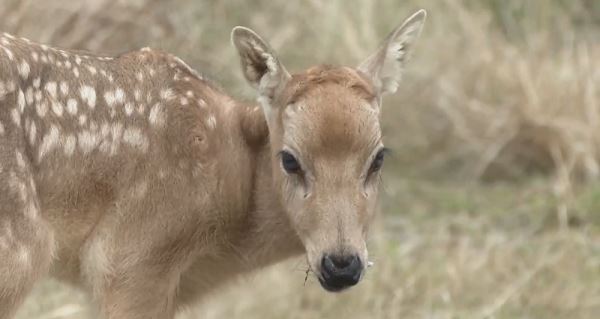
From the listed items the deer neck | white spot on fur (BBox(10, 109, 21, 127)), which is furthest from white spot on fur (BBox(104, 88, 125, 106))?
the deer neck

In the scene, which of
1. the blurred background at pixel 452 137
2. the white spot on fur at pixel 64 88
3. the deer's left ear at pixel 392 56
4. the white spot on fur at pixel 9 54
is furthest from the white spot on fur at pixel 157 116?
the blurred background at pixel 452 137

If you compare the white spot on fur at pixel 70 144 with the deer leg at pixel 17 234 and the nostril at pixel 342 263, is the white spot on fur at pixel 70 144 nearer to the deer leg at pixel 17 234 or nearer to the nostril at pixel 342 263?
the deer leg at pixel 17 234

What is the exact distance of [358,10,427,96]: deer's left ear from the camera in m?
8.58

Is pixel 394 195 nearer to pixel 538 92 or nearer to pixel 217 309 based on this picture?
pixel 538 92

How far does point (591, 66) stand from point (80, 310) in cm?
578

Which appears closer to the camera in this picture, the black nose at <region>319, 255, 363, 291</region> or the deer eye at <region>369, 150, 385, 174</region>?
the black nose at <region>319, 255, 363, 291</region>

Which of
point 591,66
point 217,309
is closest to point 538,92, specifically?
point 591,66

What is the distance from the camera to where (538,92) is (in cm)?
1348

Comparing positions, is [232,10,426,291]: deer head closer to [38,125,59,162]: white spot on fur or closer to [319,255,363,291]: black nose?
[319,255,363,291]: black nose

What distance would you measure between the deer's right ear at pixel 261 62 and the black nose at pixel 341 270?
1120 mm

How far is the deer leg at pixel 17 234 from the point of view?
24.2 ft

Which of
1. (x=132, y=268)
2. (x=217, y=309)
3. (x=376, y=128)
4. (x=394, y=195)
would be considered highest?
(x=376, y=128)

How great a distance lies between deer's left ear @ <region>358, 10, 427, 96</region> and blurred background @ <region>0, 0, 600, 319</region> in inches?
88.4

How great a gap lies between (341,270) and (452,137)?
6386 millimetres
